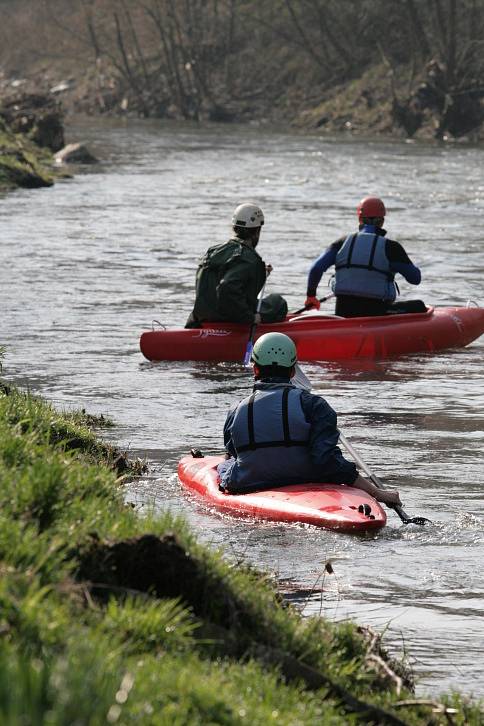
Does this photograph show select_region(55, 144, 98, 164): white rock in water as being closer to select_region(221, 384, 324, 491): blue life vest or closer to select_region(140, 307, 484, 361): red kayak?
select_region(140, 307, 484, 361): red kayak

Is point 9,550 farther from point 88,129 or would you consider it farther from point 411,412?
point 88,129

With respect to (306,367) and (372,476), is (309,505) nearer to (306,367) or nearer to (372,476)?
(372,476)

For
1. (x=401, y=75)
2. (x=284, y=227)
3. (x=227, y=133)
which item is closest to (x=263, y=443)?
(x=284, y=227)

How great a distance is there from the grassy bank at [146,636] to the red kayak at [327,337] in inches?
283

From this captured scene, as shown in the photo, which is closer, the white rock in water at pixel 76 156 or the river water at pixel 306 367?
the river water at pixel 306 367

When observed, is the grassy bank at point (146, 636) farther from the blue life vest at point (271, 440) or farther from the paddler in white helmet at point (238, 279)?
the paddler in white helmet at point (238, 279)

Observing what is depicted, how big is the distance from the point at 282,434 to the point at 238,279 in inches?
195

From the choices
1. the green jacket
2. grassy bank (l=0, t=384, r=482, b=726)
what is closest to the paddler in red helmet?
the green jacket

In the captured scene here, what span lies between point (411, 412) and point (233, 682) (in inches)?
273

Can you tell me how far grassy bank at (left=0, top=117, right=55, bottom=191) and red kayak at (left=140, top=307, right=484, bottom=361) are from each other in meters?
16.4

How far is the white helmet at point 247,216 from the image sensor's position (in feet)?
38.1

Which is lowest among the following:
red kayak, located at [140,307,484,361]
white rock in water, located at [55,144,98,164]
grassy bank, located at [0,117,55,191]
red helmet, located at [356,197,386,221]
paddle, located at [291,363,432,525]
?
white rock in water, located at [55,144,98,164]

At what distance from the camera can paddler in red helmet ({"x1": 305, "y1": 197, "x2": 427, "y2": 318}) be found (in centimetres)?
1266

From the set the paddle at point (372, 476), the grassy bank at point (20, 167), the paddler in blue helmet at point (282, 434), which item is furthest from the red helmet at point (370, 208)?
the grassy bank at point (20, 167)
